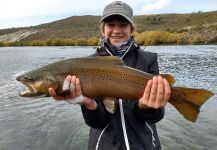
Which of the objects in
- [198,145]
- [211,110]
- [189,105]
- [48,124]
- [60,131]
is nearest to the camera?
[189,105]

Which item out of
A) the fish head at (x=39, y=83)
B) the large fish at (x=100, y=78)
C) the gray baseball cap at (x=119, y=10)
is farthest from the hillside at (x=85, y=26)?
the large fish at (x=100, y=78)

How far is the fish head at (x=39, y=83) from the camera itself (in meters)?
3.35

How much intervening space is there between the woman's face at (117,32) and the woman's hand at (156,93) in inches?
29.2

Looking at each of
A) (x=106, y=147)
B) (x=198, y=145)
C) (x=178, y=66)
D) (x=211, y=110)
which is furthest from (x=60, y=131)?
(x=178, y=66)

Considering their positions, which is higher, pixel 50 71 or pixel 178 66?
pixel 50 71

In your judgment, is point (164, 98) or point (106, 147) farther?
point (106, 147)

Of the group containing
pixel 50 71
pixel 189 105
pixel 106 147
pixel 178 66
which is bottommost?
pixel 178 66

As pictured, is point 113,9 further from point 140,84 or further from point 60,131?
point 60,131

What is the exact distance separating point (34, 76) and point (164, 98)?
118 cm

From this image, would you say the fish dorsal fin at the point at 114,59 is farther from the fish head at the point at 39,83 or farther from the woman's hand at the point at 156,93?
the fish head at the point at 39,83

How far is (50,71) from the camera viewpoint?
339 cm

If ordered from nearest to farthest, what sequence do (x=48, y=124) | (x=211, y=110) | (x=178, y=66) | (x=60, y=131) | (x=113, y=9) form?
(x=113, y=9) → (x=60, y=131) → (x=48, y=124) → (x=211, y=110) → (x=178, y=66)

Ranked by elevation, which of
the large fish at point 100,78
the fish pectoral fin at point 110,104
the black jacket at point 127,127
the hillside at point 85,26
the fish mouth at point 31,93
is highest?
the large fish at point 100,78

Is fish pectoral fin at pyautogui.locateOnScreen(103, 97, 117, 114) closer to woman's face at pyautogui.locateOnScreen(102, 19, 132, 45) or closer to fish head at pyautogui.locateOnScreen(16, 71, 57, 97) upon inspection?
fish head at pyautogui.locateOnScreen(16, 71, 57, 97)
